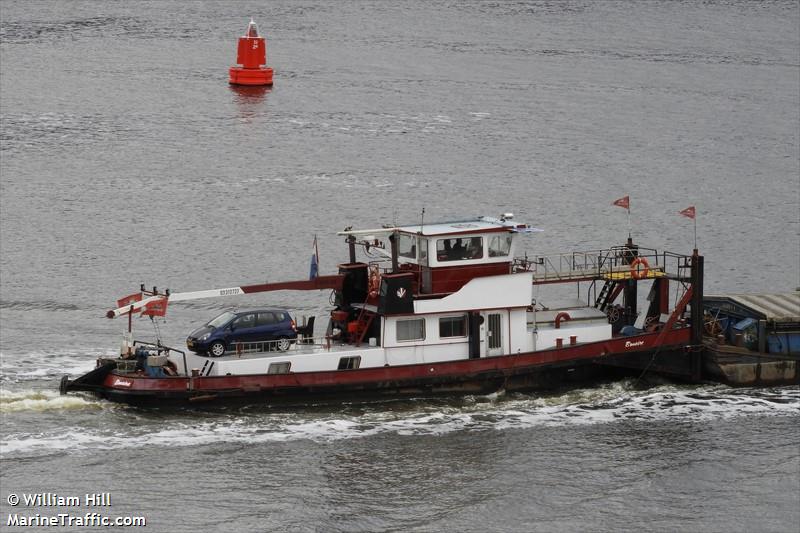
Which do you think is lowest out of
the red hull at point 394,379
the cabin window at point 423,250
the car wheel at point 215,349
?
the red hull at point 394,379

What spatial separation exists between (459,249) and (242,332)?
7.06 metres

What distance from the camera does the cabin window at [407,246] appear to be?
42125 millimetres

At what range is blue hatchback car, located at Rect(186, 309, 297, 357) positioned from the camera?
40.6 metres

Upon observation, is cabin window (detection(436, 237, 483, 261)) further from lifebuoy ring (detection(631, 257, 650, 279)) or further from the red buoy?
the red buoy

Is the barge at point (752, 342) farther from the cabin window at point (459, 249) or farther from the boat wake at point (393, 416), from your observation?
the cabin window at point (459, 249)

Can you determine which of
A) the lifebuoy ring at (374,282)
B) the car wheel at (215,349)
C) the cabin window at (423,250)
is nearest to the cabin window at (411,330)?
the lifebuoy ring at (374,282)

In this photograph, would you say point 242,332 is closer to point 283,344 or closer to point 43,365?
point 283,344

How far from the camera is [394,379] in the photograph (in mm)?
40688

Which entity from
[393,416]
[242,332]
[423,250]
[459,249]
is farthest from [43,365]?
[459,249]

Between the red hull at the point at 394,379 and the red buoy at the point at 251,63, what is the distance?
188ft

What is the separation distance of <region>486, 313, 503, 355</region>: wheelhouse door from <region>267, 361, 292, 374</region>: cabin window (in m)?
6.19

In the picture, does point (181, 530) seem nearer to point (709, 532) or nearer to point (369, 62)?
point (709, 532)

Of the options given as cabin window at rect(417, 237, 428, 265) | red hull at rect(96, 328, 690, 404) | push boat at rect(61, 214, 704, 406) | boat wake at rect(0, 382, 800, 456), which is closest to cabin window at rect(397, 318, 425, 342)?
push boat at rect(61, 214, 704, 406)


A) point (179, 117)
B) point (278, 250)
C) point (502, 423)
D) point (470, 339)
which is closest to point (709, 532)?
point (502, 423)
